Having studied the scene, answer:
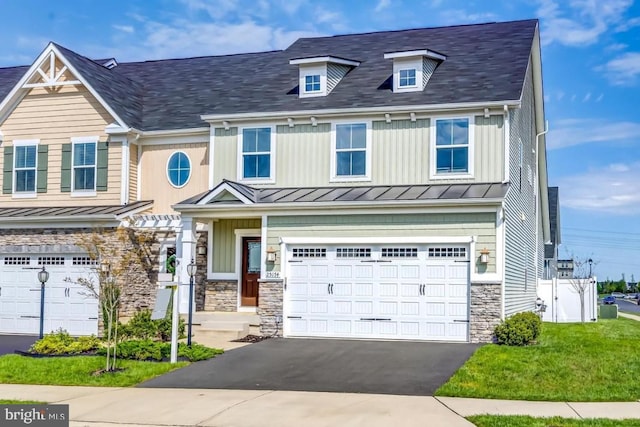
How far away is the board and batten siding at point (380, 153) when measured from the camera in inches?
797

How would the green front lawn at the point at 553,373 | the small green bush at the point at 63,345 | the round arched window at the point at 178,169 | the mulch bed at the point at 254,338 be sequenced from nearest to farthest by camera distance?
1. the green front lawn at the point at 553,373
2. the small green bush at the point at 63,345
3. the mulch bed at the point at 254,338
4. the round arched window at the point at 178,169

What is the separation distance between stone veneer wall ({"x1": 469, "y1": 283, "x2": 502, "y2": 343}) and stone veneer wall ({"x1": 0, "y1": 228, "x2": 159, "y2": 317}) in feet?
31.2

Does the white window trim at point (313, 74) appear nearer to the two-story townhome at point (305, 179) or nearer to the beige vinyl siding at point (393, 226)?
the two-story townhome at point (305, 179)

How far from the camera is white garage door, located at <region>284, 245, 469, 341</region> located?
62.4ft

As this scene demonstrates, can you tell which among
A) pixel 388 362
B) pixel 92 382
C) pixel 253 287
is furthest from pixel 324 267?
pixel 92 382

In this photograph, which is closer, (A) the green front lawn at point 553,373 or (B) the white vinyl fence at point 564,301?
(A) the green front lawn at point 553,373

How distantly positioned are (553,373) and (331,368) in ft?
13.8

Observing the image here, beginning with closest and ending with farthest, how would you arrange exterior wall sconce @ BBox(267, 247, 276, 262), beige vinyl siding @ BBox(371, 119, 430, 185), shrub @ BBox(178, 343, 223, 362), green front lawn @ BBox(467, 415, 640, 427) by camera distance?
green front lawn @ BBox(467, 415, 640, 427)
shrub @ BBox(178, 343, 223, 362)
exterior wall sconce @ BBox(267, 247, 276, 262)
beige vinyl siding @ BBox(371, 119, 430, 185)

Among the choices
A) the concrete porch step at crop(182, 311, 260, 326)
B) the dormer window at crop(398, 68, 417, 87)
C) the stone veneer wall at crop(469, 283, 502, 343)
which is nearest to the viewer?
the stone veneer wall at crop(469, 283, 502, 343)

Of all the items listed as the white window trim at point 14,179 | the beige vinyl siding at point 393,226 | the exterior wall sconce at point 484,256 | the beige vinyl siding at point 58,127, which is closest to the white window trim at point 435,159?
the beige vinyl siding at point 393,226

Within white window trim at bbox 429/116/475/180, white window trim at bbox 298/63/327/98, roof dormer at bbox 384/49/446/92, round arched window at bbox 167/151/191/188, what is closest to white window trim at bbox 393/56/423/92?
roof dormer at bbox 384/49/446/92

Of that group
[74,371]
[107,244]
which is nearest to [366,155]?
[107,244]

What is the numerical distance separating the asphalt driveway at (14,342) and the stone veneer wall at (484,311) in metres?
10.8

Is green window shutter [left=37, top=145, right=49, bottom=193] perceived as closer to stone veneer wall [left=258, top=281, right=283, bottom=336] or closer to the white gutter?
the white gutter
